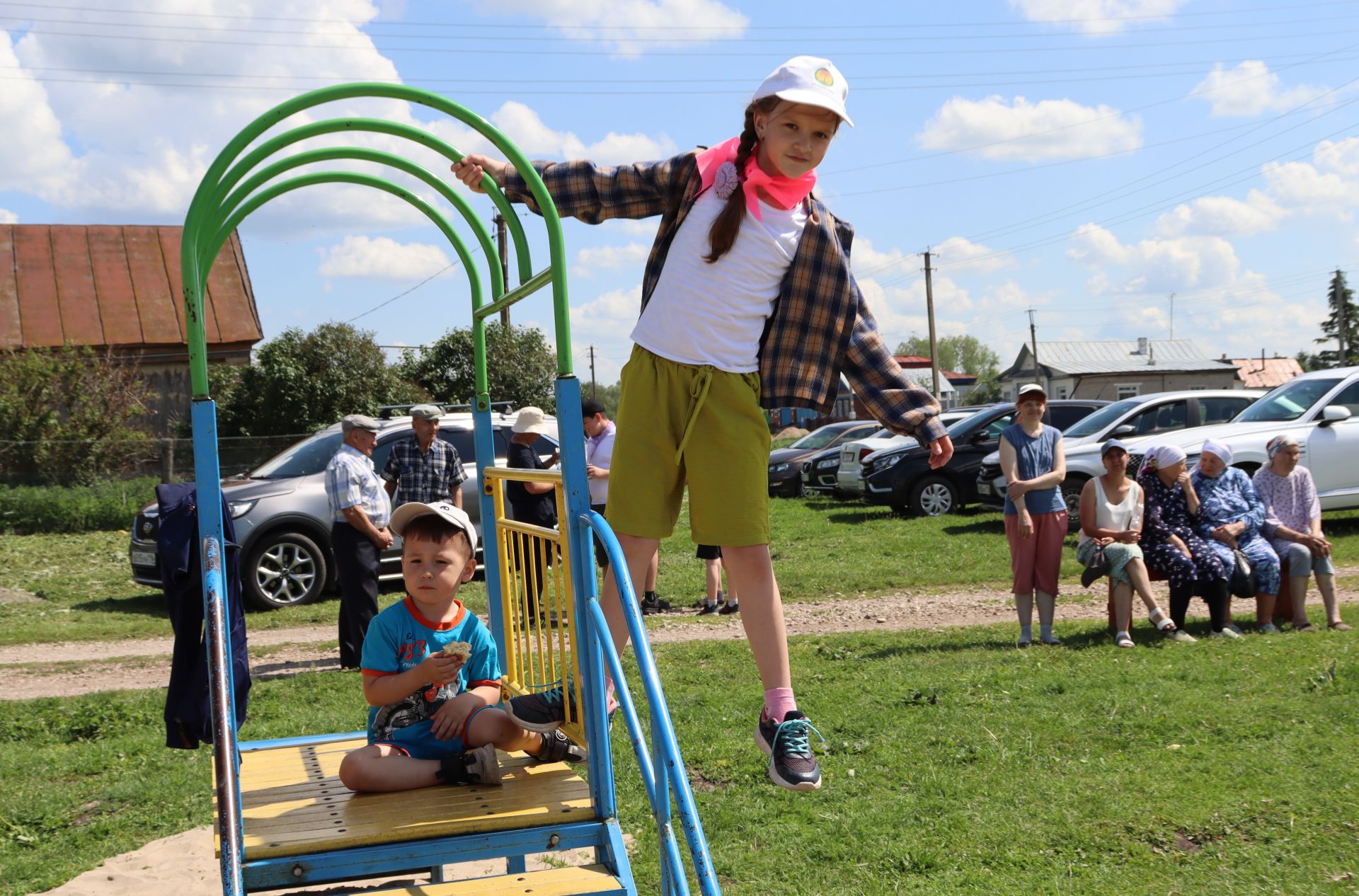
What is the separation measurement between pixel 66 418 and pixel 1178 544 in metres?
19.6

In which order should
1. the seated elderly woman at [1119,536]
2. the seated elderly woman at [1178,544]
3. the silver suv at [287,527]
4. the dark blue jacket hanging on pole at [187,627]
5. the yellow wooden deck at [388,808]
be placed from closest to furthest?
the yellow wooden deck at [388,808] < the dark blue jacket hanging on pole at [187,627] < the seated elderly woman at [1119,536] < the seated elderly woman at [1178,544] < the silver suv at [287,527]

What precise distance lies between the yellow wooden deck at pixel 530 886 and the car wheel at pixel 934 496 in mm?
15672

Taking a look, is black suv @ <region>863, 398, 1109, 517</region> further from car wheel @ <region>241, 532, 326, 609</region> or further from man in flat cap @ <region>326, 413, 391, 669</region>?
man in flat cap @ <region>326, 413, 391, 669</region>

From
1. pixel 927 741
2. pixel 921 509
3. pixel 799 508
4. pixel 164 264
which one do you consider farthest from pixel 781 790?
pixel 164 264

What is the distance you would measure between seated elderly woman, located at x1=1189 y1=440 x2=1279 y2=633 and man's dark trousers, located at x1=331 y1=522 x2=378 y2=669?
6.23 metres

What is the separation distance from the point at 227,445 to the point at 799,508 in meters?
9.63

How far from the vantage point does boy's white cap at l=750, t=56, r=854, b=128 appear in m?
3.21

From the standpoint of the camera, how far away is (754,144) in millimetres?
3426

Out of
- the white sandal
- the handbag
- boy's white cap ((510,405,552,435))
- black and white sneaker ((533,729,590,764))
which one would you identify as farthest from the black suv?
black and white sneaker ((533,729,590,764))

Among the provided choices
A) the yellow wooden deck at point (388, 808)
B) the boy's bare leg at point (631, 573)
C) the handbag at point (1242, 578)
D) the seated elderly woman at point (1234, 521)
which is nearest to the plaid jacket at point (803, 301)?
the boy's bare leg at point (631, 573)

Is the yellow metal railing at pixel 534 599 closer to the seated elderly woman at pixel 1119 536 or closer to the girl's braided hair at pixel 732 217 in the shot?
the girl's braided hair at pixel 732 217

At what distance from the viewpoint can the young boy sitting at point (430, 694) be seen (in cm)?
373

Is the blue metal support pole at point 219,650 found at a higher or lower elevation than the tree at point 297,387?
lower

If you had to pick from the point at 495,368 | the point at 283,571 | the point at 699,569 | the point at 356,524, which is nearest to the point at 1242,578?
the point at 699,569
